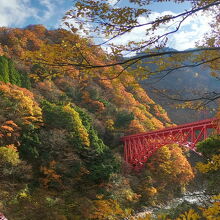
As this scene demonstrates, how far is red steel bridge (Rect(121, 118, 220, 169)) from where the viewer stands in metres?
17.3

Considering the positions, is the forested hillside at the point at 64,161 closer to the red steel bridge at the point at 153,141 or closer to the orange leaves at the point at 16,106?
the orange leaves at the point at 16,106

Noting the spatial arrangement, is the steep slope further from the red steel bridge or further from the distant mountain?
the distant mountain

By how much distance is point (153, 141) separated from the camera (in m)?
21.6

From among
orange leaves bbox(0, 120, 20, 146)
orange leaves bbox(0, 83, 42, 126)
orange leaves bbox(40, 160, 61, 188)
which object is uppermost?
orange leaves bbox(0, 83, 42, 126)

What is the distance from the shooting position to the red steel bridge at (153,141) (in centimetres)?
1733

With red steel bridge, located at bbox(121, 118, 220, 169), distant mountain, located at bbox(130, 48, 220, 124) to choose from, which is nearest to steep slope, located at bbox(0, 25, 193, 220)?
red steel bridge, located at bbox(121, 118, 220, 169)

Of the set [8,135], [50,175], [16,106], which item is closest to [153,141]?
[50,175]

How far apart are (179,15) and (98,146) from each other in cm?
1512

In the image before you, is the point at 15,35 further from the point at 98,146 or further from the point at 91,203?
the point at 91,203

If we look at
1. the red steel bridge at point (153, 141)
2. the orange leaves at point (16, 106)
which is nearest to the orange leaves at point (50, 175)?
the orange leaves at point (16, 106)

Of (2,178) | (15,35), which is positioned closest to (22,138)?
(2,178)

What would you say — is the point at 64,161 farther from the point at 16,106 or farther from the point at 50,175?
the point at 16,106

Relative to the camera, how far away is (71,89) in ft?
93.9

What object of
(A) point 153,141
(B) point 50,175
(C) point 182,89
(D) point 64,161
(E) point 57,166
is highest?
(C) point 182,89
